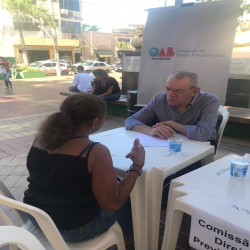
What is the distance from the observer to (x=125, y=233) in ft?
6.11

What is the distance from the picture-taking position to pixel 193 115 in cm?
215

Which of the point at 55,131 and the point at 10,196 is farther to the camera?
the point at 10,196

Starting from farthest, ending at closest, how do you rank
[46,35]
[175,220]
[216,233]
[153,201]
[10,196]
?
[46,35], [153,201], [10,196], [175,220], [216,233]

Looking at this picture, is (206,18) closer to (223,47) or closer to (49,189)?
(223,47)

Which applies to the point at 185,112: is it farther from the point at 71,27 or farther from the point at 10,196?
the point at 71,27

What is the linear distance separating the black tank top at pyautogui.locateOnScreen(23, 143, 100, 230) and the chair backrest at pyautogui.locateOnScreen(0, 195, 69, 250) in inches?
4.0

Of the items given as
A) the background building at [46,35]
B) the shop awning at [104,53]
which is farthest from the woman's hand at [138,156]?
the shop awning at [104,53]

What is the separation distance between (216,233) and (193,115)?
128cm

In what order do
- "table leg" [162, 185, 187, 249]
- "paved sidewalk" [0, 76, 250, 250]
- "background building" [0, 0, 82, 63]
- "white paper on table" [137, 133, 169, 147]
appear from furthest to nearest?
"background building" [0, 0, 82, 63] < "paved sidewalk" [0, 76, 250, 250] < "white paper on table" [137, 133, 169, 147] < "table leg" [162, 185, 187, 249]

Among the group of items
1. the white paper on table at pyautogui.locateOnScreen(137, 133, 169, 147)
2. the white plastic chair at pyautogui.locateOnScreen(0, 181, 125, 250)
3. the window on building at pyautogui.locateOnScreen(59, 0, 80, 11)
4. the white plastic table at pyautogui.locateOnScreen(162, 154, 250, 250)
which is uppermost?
the window on building at pyautogui.locateOnScreen(59, 0, 80, 11)

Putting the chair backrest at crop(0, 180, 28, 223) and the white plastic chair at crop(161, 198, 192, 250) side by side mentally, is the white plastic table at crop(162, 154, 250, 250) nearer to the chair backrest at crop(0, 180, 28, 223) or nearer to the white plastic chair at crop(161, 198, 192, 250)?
the white plastic chair at crop(161, 198, 192, 250)

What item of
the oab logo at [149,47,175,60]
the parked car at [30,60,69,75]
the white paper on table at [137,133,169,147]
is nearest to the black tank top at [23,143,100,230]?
the white paper on table at [137,133,169,147]

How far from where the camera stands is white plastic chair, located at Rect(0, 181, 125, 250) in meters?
0.99

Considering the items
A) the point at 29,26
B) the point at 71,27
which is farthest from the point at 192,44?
the point at 71,27
